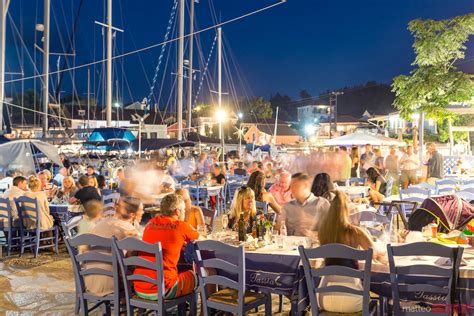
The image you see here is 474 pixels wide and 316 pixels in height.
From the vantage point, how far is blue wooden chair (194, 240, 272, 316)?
14.6ft

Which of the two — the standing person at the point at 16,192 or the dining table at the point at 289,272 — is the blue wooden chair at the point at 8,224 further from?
the dining table at the point at 289,272

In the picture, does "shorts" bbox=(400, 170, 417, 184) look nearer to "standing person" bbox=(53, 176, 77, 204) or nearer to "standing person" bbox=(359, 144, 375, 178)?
"standing person" bbox=(359, 144, 375, 178)

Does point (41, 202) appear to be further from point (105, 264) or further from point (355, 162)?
point (355, 162)

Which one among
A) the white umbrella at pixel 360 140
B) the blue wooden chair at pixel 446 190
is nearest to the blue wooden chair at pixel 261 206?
the blue wooden chair at pixel 446 190

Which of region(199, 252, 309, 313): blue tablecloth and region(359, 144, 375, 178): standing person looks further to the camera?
region(359, 144, 375, 178): standing person

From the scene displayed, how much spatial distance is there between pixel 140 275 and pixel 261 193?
150 inches

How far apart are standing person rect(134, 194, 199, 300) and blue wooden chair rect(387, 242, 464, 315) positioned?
184cm

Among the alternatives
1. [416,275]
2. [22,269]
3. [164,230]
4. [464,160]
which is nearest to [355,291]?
[416,275]

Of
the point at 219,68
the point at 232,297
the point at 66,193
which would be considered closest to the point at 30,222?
the point at 66,193

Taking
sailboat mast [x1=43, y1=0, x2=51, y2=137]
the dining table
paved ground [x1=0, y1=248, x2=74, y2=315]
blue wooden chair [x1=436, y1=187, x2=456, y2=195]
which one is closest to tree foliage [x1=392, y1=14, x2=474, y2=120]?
blue wooden chair [x1=436, y1=187, x2=456, y2=195]

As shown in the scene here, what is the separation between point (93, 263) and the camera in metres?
5.11

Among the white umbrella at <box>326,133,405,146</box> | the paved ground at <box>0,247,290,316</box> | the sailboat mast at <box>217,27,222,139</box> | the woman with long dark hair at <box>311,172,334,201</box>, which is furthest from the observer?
the sailboat mast at <box>217,27,222,139</box>

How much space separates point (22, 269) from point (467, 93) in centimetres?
1347

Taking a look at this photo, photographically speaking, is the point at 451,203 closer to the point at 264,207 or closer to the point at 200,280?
the point at 264,207
